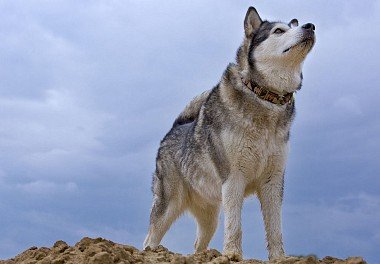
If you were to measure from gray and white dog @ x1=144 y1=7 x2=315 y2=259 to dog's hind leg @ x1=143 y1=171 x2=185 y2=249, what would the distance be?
0.96m

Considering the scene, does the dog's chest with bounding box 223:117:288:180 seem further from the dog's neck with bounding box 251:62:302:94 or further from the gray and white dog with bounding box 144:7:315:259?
the dog's neck with bounding box 251:62:302:94

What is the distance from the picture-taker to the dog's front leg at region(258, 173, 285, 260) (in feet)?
34.2

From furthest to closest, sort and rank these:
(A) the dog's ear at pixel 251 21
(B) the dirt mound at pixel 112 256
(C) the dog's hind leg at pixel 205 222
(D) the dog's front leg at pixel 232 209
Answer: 1. (C) the dog's hind leg at pixel 205 222
2. (A) the dog's ear at pixel 251 21
3. (D) the dog's front leg at pixel 232 209
4. (B) the dirt mound at pixel 112 256

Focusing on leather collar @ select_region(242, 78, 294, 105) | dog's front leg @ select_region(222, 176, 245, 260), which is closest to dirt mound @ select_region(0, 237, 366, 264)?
dog's front leg @ select_region(222, 176, 245, 260)

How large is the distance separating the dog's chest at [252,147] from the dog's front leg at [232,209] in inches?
8.6

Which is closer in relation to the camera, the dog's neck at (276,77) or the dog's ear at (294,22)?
the dog's neck at (276,77)

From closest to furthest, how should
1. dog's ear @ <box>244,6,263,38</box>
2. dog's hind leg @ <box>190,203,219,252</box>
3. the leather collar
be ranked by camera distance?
the leather collar < dog's ear @ <box>244,6,263,38</box> < dog's hind leg @ <box>190,203,219,252</box>

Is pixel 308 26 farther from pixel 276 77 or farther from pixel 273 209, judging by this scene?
pixel 273 209

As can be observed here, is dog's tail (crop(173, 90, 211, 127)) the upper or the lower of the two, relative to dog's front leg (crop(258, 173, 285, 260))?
upper

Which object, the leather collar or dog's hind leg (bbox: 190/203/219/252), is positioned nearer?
the leather collar

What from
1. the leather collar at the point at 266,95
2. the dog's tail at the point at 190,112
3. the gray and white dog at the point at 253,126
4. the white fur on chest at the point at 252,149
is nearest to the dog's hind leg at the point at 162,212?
the gray and white dog at the point at 253,126

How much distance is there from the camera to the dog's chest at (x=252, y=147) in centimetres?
1016

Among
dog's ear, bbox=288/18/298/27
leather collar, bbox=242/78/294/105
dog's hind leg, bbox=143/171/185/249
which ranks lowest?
dog's hind leg, bbox=143/171/185/249

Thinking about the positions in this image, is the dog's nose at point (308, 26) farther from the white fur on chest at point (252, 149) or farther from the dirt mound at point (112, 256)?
the dirt mound at point (112, 256)
